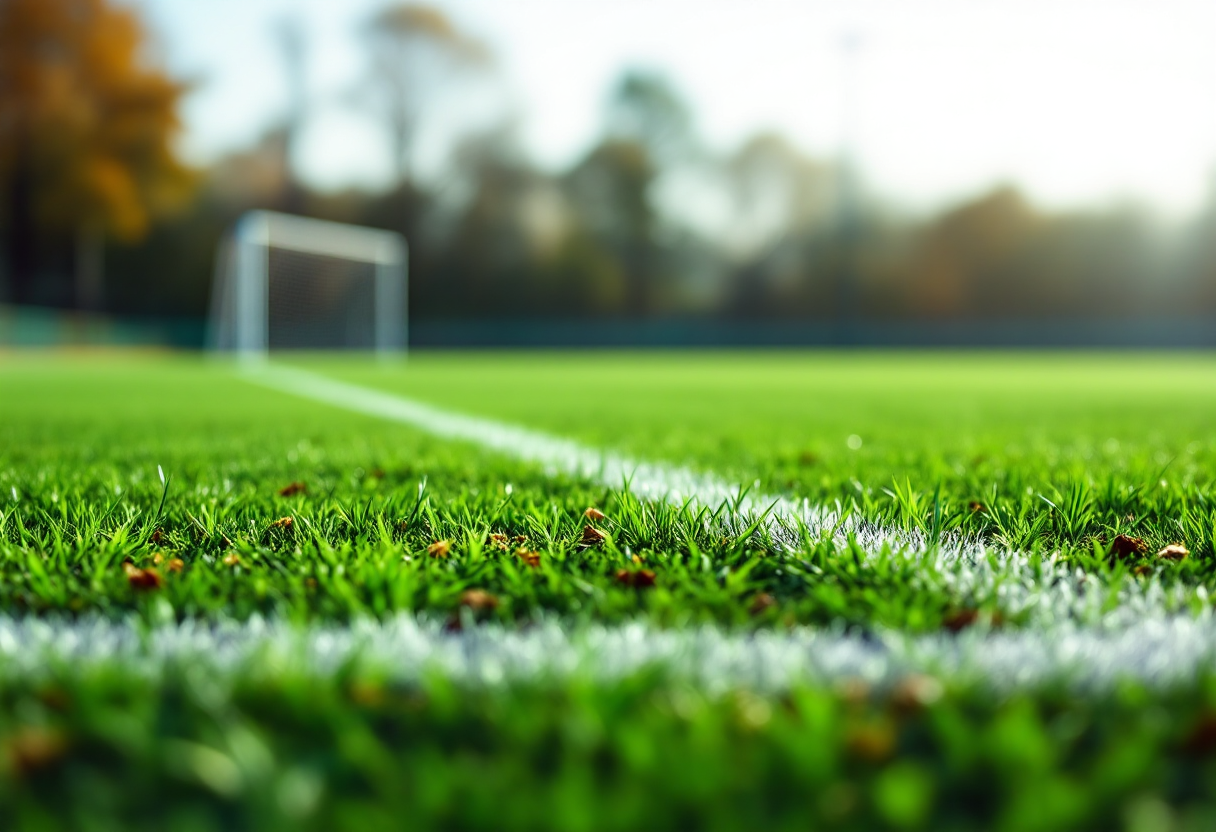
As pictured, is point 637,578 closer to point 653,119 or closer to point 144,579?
point 144,579

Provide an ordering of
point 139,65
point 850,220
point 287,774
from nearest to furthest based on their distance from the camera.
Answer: point 287,774, point 139,65, point 850,220

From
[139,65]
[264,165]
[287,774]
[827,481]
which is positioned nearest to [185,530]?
[287,774]

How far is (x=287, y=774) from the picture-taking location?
2.53 ft

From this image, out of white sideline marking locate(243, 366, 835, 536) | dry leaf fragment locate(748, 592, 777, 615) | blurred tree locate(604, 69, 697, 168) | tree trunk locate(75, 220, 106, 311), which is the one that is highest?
blurred tree locate(604, 69, 697, 168)

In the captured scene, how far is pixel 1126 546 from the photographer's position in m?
1.70

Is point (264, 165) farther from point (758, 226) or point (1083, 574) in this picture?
point (1083, 574)

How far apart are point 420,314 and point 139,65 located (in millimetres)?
11314

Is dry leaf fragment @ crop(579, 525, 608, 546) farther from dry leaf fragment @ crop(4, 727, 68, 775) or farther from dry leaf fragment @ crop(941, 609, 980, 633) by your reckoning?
dry leaf fragment @ crop(4, 727, 68, 775)

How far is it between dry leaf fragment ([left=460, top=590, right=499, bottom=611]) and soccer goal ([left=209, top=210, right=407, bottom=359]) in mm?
16968

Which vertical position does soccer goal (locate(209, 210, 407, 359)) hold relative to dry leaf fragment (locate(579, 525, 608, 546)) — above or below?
above

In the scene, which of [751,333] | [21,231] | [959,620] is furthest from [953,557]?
[21,231]

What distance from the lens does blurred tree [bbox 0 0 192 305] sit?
2775 centimetres

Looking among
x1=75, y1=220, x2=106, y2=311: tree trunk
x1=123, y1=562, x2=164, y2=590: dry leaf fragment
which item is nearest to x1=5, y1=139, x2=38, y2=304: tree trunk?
x1=75, y1=220, x2=106, y2=311: tree trunk

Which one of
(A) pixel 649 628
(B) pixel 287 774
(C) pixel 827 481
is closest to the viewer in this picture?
(B) pixel 287 774
